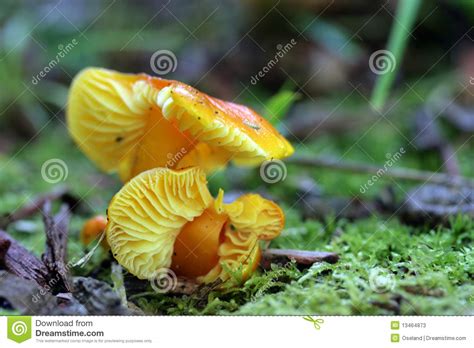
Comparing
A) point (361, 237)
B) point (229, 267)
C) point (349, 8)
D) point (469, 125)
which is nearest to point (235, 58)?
point (349, 8)

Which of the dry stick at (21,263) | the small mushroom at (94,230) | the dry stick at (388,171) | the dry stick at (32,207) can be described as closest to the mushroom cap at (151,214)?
the dry stick at (21,263)

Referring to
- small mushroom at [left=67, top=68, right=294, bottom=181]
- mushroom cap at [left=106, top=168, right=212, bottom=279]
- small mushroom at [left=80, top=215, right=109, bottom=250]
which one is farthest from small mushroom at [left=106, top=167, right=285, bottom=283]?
small mushroom at [left=80, top=215, right=109, bottom=250]

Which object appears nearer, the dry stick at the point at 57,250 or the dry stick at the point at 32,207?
the dry stick at the point at 57,250

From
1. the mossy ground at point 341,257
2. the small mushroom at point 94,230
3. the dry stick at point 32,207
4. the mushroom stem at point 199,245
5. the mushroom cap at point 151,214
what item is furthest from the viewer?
the dry stick at point 32,207

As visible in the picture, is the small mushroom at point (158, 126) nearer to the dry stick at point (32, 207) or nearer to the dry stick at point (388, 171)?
the dry stick at point (32, 207)

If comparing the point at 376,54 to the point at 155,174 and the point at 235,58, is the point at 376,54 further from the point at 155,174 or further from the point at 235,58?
the point at 155,174

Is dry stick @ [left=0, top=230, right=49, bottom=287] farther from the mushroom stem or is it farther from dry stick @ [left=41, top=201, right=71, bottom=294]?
the mushroom stem
